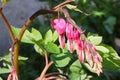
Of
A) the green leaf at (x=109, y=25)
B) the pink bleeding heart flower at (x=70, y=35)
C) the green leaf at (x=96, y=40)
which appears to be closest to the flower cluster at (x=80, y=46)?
the pink bleeding heart flower at (x=70, y=35)

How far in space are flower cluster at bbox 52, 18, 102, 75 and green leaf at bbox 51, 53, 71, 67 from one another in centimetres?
19

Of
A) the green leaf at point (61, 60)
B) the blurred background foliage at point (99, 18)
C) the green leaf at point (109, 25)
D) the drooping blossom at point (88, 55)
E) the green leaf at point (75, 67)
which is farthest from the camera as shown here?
the green leaf at point (109, 25)

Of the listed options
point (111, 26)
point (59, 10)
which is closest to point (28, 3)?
point (111, 26)

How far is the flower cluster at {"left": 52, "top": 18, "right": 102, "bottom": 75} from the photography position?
1066mm

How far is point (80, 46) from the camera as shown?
1106mm

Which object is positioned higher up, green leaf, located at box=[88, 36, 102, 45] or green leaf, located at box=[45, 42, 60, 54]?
green leaf, located at box=[45, 42, 60, 54]

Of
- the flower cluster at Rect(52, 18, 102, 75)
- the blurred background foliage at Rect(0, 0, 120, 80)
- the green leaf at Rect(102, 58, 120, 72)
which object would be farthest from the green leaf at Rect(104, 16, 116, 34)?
the flower cluster at Rect(52, 18, 102, 75)

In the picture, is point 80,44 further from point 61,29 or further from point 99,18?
point 99,18

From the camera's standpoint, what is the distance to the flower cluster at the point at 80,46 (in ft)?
3.50

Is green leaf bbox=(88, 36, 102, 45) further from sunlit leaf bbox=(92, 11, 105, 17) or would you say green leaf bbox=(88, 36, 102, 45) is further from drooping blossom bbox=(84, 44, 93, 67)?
sunlit leaf bbox=(92, 11, 105, 17)

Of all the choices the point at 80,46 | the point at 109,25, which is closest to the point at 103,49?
the point at 80,46

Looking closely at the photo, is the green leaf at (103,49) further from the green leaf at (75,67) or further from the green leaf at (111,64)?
the green leaf at (75,67)

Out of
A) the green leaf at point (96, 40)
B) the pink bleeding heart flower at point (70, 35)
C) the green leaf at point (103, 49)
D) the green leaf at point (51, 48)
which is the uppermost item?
the pink bleeding heart flower at point (70, 35)

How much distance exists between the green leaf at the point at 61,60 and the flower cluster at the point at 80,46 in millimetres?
189
